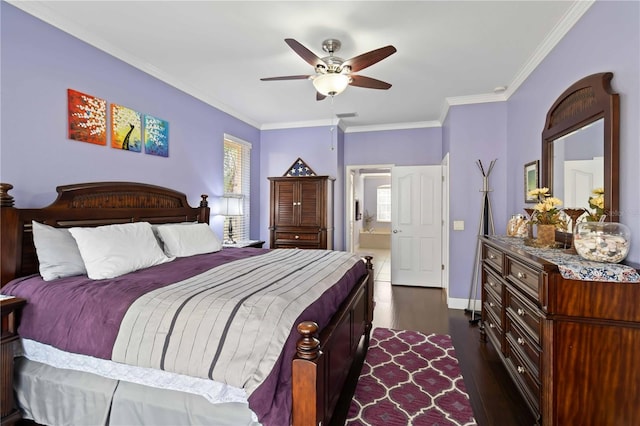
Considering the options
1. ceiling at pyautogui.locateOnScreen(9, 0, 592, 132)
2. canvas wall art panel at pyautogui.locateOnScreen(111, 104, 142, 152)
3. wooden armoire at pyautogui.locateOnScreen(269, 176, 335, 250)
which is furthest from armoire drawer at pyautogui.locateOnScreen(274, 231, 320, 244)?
canvas wall art panel at pyautogui.locateOnScreen(111, 104, 142, 152)

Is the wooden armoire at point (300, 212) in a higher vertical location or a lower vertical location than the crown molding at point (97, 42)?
lower

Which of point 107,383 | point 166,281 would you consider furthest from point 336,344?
point 107,383

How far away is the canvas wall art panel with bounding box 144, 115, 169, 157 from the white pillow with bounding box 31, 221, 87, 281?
1401 millimetres

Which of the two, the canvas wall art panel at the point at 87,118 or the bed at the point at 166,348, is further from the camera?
the canvas wall art panel at the point at 87,118

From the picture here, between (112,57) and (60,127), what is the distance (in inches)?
35.0

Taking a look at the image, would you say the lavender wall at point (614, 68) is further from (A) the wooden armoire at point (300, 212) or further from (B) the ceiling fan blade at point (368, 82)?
(A) the wooden armoire at point (300, 212)

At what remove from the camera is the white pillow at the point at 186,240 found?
2.88 meters

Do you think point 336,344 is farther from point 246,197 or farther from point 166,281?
point 246,197

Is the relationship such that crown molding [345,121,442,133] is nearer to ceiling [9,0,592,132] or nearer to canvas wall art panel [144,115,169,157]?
ceiling [9,0,592,132]

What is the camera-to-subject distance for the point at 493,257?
2.81m

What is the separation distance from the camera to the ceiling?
7.66 ft

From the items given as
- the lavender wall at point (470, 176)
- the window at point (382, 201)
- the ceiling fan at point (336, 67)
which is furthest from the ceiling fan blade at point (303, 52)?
the window at point (382, 201)

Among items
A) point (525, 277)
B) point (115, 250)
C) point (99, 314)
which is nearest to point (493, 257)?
point (525, 277)

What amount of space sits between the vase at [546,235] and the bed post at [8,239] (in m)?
3.68
